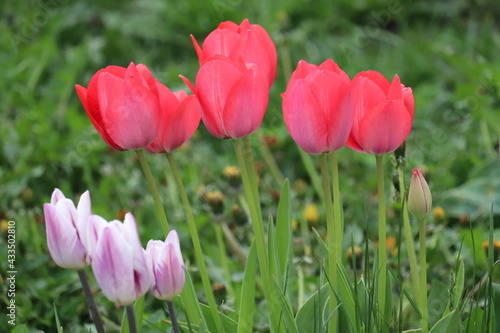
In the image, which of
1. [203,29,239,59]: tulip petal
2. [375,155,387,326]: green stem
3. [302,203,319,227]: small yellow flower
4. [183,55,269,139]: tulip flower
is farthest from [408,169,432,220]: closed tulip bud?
[302,203,319,227]: small yellow flower

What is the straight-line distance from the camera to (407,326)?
168 cm

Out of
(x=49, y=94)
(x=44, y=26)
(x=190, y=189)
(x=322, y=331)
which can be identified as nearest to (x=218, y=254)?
(x=190, y=189)

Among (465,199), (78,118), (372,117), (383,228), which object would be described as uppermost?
(372,117)

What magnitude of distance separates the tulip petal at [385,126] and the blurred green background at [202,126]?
0.88 feet

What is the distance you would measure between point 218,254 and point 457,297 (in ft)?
3.21

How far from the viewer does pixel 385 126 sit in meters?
1.05

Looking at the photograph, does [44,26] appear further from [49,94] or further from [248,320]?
[248,320]

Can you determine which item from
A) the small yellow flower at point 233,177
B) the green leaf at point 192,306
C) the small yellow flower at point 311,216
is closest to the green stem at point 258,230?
the green leaf at point 192,306

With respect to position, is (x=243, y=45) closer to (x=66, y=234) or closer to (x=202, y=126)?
(x=66, y=234)

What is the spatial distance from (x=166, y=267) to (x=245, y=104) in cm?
27

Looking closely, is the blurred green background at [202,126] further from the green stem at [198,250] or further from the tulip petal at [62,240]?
the tulip petal at [62,240]

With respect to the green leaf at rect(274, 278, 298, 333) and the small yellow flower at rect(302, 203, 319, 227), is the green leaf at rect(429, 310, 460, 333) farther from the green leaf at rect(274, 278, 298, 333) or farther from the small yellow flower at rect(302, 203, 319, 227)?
the small yellow flower at rect(302, 203, 319, 227)

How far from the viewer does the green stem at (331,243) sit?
3.55ft

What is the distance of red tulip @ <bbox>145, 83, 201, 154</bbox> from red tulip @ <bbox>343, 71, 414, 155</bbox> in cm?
24
